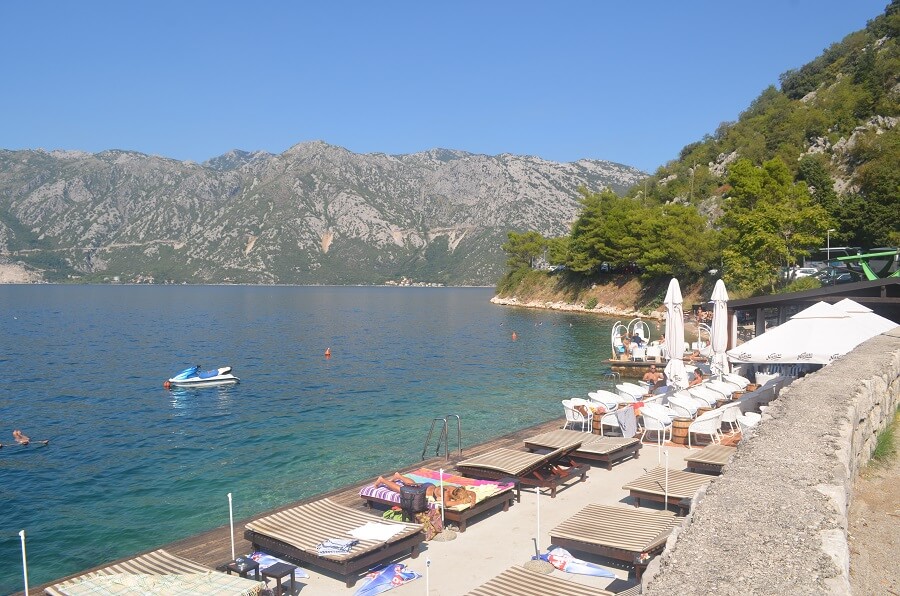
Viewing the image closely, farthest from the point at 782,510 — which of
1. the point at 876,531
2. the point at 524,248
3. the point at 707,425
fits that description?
the point at 524,248

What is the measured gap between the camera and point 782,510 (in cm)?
476

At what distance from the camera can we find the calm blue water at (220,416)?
14.0 metres

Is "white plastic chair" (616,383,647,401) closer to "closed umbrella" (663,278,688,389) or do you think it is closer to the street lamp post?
"closed umbrella" (663,278,688,389)

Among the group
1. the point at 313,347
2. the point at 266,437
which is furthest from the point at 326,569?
the point at 313,347

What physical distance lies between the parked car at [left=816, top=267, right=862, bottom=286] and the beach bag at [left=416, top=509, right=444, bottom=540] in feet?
123

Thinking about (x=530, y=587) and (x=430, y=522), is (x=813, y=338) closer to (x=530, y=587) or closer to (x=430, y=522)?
(x=430, y=522)

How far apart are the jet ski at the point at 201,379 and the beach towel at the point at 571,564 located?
26.8 m

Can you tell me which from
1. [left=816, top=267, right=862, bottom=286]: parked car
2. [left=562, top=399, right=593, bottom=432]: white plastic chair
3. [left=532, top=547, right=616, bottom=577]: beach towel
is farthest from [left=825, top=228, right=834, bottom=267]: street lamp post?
[left=532, top=547, right=616, bottom=577]: beach towel

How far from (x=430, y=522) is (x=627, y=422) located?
7594 millimetres

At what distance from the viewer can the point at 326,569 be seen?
8.41 metres

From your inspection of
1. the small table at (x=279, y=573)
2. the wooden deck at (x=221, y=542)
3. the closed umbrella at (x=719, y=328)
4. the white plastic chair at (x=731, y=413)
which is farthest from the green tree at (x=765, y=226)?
the small table at (x=279, y=573)

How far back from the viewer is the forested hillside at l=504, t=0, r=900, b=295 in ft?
148

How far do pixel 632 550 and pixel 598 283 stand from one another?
73.7 meters

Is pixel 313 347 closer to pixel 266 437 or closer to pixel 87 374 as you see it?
pixel 87 374
